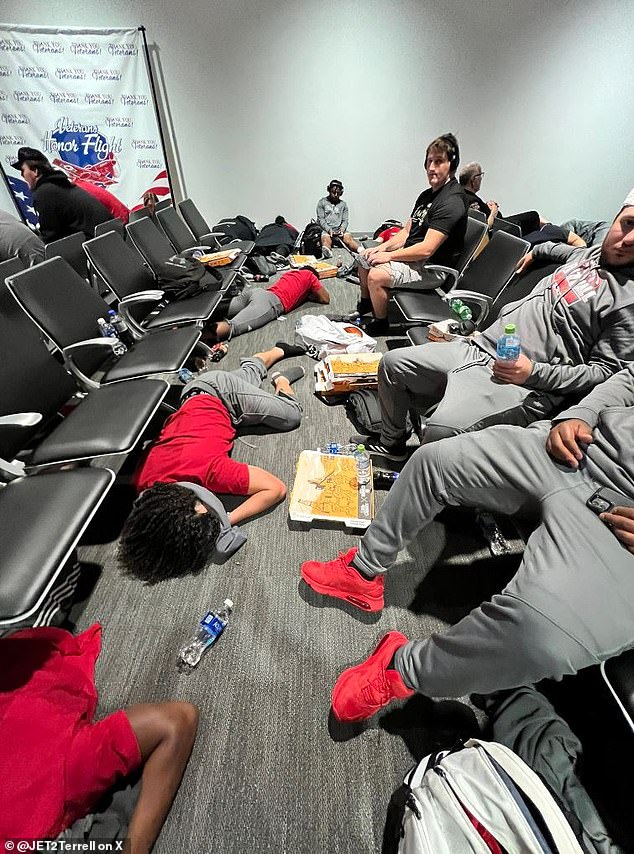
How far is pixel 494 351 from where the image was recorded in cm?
171

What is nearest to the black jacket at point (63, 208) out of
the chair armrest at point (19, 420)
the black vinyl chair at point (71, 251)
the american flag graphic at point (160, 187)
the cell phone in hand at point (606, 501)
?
the black vinyl chair at point (71, 251)

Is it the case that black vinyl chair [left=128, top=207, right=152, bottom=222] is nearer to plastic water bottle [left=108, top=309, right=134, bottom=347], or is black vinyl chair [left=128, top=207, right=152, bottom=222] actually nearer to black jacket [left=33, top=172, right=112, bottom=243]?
black jacket [left=33, top=172, right=112, bottom=243]

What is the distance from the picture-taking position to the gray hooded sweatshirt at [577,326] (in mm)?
1385

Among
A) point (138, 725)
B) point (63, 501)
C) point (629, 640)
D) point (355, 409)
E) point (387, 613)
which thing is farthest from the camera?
point (355, 409)

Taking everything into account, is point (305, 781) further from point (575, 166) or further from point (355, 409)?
point (575, 166)

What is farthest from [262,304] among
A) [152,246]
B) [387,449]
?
[387,449]

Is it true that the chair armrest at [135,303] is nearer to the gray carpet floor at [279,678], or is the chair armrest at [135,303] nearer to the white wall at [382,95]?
the gray carpet floor at [279,678]

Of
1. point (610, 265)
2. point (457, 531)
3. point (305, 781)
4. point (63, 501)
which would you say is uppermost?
point (610, 265)

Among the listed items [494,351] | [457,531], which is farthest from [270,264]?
[457,531]

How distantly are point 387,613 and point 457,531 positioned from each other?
1.60ft

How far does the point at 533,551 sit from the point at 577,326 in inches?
39.7

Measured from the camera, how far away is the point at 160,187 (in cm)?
496

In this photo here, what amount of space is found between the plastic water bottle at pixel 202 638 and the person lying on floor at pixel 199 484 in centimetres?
22

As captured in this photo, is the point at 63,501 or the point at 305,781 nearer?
the point at 305,781
